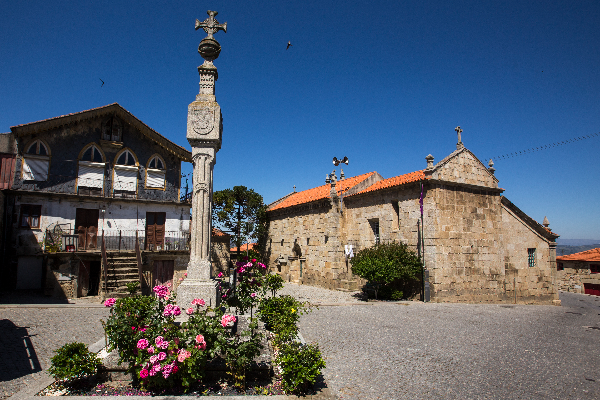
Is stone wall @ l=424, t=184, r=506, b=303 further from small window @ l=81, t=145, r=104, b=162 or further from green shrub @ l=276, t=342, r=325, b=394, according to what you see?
small window @ l=81, t=145, r=104, b=162

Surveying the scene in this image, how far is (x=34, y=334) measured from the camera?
8.60m

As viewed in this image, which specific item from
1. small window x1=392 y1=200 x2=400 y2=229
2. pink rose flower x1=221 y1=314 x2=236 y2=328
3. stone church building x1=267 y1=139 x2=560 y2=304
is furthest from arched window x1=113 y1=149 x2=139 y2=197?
pink rose flower x1=221 y1=314 x2=236 y2=328

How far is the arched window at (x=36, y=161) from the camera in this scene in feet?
55.5

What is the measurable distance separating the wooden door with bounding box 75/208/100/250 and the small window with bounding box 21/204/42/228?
5.47 ft

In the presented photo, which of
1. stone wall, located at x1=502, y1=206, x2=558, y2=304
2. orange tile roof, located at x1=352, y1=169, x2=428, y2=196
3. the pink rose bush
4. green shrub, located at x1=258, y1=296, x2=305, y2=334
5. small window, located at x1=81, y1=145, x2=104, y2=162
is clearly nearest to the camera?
the pink rose bush

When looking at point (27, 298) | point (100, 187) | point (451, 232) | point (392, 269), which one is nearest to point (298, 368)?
point (392, 269)

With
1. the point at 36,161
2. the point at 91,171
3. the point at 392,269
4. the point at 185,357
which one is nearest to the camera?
the point at 185,357

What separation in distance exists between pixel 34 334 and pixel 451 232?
16530 millimetres

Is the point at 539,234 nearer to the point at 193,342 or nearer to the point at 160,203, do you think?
the point at 193,342

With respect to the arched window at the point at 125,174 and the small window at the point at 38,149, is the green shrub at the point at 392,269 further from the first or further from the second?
the small window at the point at 38,149

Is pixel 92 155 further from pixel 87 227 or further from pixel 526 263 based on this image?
pixel 526 263

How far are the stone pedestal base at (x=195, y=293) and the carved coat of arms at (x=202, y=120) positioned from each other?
339 centimetres

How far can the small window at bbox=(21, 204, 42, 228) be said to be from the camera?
16.8 metres

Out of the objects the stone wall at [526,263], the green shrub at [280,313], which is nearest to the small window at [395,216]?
the stone wall at [526,263]
